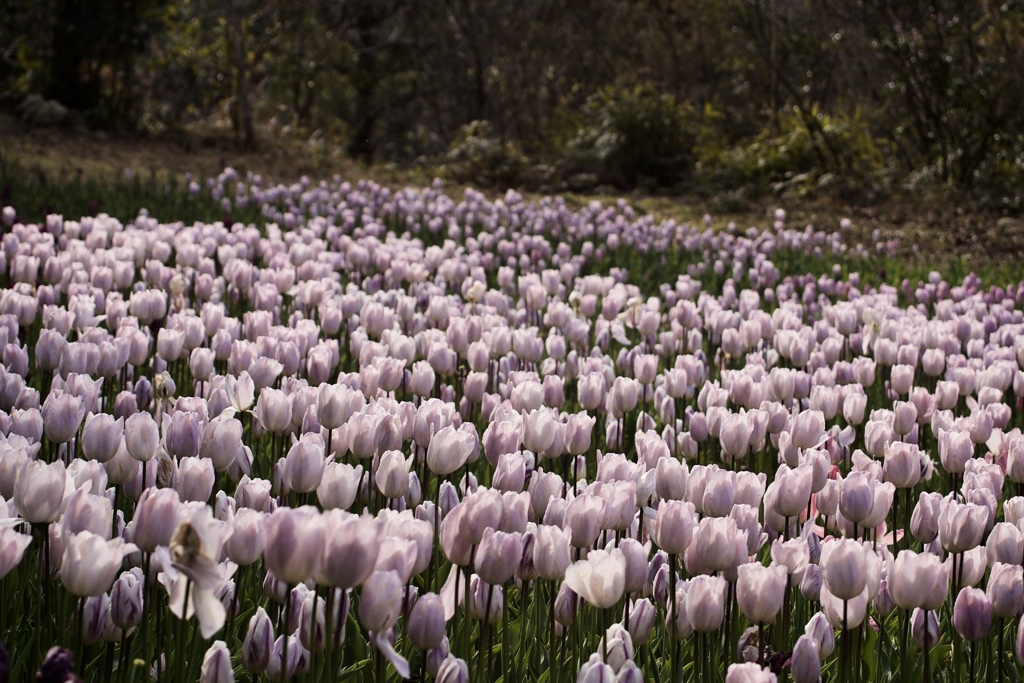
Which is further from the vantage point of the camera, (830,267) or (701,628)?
(830,267)

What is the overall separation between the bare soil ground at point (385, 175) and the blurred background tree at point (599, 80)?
527 mm

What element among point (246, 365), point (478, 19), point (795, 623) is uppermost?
point (478, 19)

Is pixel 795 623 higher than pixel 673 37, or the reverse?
pixel 673 37

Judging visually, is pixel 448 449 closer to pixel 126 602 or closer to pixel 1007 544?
pixel 126 602

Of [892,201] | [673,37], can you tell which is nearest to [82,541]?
[892,201]

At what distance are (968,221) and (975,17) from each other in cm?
375

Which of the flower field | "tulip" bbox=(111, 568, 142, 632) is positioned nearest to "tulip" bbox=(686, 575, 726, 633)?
the flower field

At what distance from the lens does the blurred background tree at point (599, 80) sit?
1225 cm

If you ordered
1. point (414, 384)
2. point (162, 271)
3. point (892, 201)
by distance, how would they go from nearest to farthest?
point (414, 384)
point (162, 271)
point (892, 201)

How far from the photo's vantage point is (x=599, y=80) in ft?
64.0

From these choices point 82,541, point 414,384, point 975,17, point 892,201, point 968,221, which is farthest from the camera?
point 975,17

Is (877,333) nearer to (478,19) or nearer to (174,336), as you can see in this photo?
(174,336)

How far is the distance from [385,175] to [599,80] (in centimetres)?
733

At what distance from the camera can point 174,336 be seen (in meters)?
3.30
